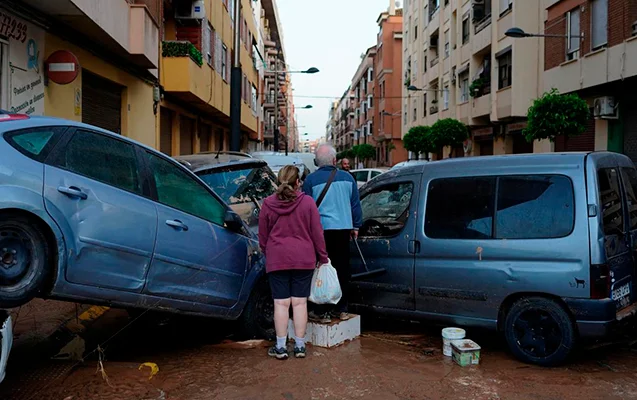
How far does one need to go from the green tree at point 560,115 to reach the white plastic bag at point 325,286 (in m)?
13.8

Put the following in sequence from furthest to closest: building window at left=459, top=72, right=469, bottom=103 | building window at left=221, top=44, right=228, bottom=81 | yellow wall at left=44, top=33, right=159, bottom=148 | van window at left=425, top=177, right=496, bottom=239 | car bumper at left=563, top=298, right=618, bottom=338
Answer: building window at left=459, top=72, right=469, bottom=103
building window at left=221, top=44, right=228, bottom=81
yellow wall at left=44, top=33, right=159, bottom=148
van window at left=425, top=177, right=496, bottom=239
car bumper at left=563, top=298, right=618, bottom=338

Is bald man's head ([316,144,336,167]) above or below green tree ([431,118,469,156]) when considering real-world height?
below

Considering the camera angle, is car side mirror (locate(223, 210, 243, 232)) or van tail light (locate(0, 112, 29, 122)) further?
car side mirror (locate(223, 210, 243, 232))

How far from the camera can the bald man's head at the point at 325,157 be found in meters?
5.81

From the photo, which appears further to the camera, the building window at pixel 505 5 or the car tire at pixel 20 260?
the building window at pixel 505 5

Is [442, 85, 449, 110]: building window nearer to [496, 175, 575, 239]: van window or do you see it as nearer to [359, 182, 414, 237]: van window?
[359, 182, 414, 237]: van window

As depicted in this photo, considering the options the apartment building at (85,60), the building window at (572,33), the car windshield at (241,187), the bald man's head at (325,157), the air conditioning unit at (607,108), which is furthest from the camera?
the building window at (572,33)

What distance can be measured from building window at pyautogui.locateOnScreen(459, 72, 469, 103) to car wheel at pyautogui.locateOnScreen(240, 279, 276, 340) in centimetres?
2835

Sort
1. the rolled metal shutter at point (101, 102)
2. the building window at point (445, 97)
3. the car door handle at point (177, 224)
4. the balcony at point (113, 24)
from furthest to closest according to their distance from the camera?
the building window at point (445, 97) → the rolled metal shutter at point (101, 102) → the balcony at point (113, 24) → the car door handle at point (177, 224)

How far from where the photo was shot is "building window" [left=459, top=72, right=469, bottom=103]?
106ft

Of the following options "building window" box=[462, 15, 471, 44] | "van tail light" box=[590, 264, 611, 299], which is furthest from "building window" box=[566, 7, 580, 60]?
"van tail light" box=[590, 264, 611, 299]

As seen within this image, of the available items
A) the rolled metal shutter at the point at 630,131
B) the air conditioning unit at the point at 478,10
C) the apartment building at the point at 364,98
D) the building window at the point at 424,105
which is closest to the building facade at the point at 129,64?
the rolled metal shutter at the point at 630,131

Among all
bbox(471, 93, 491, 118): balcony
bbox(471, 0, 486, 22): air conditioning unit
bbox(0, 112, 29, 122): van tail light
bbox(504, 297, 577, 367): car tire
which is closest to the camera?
bbox(0, 112, 29, 122): van tail light

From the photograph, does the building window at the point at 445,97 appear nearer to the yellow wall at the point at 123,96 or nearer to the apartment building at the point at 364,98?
the yellow wall at the point at 123,96
